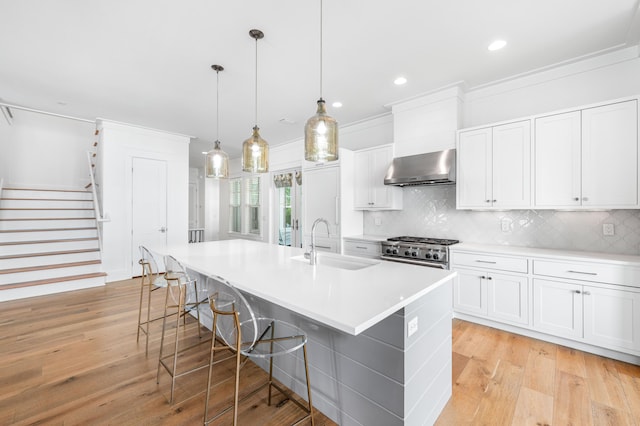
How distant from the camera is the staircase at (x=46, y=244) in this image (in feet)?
13.7

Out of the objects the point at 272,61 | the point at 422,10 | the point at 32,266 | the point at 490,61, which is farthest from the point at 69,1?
the point at 32,266

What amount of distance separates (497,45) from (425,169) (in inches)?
54.6

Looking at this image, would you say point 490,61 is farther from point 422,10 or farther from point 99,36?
point 99,36

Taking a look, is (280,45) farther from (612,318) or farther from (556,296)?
(612,318)

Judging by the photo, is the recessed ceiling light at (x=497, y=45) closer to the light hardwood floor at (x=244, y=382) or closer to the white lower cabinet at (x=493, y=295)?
the white lower cabinet at (x=493, y=295)

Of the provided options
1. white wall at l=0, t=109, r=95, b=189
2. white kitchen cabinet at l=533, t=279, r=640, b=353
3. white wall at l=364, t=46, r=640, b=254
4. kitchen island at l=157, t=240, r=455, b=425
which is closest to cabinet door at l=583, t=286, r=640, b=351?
white kitchen cabinet at l=533, t=279, r=640, b=353

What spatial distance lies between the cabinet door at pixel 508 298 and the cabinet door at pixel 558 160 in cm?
83

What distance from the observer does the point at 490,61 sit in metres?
2.89

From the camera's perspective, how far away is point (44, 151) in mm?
5777

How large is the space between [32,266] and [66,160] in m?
2.76

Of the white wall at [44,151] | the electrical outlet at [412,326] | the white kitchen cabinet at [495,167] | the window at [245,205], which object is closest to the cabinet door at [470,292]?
the white kitchen cabinet at [495,167]

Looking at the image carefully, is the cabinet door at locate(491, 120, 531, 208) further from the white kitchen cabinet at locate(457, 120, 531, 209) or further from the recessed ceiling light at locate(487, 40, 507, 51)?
the recessed ceiling light at locate(487, 40, 507, 51)

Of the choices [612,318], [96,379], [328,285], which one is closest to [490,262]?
[612,318]

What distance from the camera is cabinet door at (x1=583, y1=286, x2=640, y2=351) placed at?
89.6 inches
